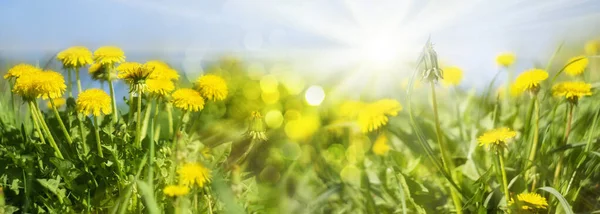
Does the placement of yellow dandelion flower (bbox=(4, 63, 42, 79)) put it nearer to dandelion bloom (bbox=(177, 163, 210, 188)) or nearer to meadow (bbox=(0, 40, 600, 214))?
meadow (bbox=(0, 40, 600, 214))

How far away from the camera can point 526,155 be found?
5.09ft

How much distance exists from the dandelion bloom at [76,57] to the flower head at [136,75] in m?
0.20

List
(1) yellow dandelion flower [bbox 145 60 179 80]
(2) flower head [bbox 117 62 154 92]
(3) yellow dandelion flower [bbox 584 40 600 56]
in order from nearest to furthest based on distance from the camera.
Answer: (2) flower head [bbox 117 62 154 92] → (1) yellow dandelion flower [bbox 145 60 179 80] → (3) yellow dandelion flower [bbox 584 40 600 56]

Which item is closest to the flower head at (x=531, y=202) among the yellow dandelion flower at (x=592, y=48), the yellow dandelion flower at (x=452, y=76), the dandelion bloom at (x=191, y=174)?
the dandelion bloom at (x=191, y=174)

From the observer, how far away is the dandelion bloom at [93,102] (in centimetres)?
133

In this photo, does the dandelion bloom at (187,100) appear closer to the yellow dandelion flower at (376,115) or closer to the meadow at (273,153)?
the meadow at (273,153)

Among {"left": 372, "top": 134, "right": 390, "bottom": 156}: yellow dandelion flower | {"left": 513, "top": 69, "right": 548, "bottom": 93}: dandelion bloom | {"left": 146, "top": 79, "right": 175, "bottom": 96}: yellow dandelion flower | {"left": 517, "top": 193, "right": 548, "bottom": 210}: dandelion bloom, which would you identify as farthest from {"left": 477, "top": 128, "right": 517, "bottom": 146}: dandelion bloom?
{"left": 146, "top": 79, "right": 175, "bottom": 96}: yellow dandelion flower

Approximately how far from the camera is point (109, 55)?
4.63 feet

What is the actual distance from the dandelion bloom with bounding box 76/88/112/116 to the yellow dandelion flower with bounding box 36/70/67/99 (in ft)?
0.15

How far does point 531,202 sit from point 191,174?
2.28 ft

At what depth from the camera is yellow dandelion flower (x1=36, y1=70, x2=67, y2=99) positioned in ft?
4.18

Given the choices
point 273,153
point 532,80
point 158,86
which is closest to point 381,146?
point 273,153

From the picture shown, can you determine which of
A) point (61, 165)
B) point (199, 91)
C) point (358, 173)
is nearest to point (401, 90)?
point (358, 173)

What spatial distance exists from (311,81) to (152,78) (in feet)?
4.15
